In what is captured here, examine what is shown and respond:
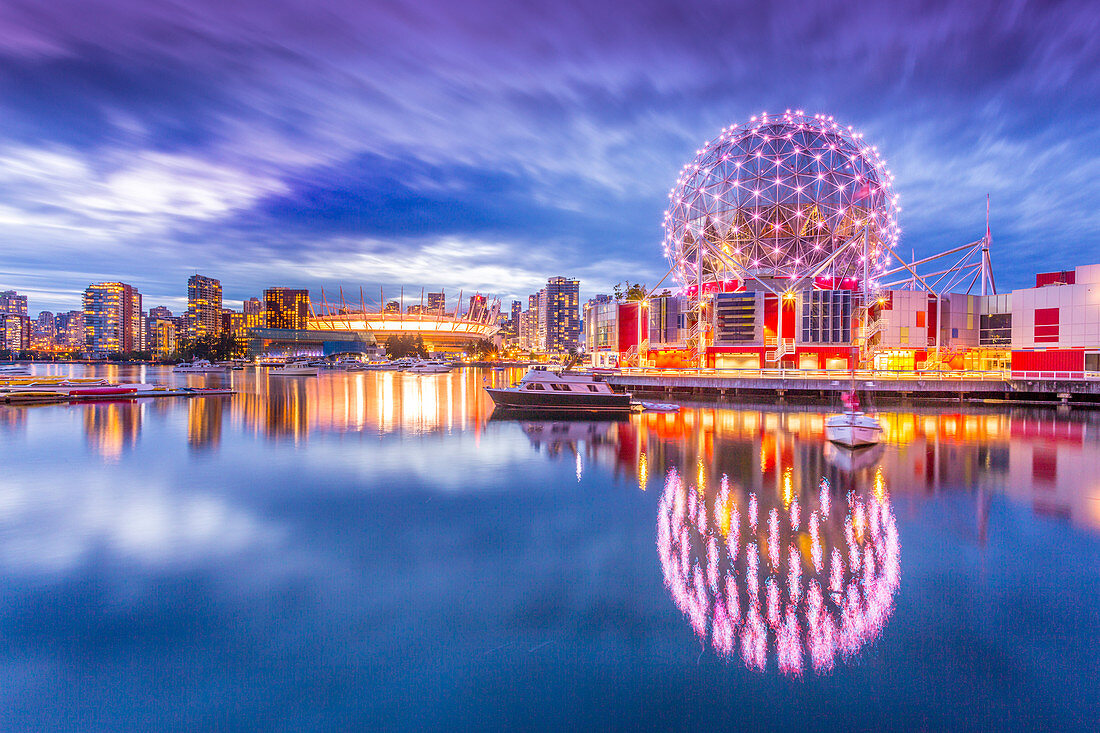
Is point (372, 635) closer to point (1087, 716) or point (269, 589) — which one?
point (269, 589)

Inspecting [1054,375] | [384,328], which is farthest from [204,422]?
[384,328]

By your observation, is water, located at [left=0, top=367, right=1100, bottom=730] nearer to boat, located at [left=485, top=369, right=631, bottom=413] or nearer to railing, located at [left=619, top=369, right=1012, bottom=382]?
boat, located at [left=485, top=369, right=631, bottom=413]

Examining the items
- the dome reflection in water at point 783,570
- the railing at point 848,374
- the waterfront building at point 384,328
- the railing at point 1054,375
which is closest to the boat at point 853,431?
the dome reflection in water at point 783,570

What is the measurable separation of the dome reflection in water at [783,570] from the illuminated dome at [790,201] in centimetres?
3996

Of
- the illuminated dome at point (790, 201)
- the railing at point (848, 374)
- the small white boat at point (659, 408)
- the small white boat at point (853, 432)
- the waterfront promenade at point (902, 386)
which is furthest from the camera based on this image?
the illuminated dome at point (790, 201)

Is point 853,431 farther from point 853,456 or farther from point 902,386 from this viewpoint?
point 902,386

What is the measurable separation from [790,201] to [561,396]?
110 feet

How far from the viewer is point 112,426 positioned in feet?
83.9

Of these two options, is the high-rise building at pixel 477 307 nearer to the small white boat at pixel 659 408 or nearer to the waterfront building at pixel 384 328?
the waterfront building at pixel 384 328

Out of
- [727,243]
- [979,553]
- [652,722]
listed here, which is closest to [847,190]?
[727,243]

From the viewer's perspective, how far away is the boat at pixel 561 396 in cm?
3098

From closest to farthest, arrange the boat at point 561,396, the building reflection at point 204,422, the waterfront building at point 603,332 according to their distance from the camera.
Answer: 1. the building reflection at point 204,422
2. the boat at point 561,396
3. the waterfront building at point 603,332

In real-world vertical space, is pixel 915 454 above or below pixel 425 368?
below

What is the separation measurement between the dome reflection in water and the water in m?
0.05
